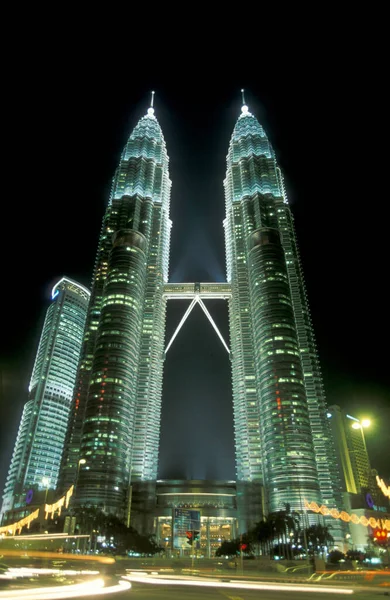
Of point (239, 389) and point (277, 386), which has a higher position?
point (239, 389)

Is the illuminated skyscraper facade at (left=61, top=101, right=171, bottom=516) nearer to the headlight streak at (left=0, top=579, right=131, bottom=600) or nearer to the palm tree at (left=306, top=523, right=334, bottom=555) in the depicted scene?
the palm tree at (left=306, top=523, right=334, bottom=555)

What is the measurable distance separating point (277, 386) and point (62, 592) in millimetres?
140045

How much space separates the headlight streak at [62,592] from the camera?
18406 mm

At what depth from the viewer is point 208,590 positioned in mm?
24719

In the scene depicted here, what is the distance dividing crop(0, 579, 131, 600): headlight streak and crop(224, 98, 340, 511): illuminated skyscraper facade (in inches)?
5114

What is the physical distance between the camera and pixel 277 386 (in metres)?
155

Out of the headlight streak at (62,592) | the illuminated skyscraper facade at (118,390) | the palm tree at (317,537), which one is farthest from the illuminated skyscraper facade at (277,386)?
the headlight streak at (62,592)

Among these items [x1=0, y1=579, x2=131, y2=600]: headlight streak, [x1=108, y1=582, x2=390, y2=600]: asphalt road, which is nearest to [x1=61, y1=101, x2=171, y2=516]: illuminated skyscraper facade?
[x1=0, y1=579, x2=131, y2=600]: headlight streak

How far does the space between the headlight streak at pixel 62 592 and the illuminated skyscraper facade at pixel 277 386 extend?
426ft

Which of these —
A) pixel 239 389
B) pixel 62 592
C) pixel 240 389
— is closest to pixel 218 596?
pixel 62 592

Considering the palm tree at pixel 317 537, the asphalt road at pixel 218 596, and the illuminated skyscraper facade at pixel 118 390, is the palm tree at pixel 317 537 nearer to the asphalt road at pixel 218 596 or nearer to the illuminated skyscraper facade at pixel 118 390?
the illuminated skyscraper facade at pixel 118 390

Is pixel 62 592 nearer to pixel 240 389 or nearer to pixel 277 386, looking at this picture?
pixel 277 386

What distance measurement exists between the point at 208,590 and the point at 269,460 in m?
134

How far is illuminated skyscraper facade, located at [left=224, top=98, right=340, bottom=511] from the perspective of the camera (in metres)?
145
